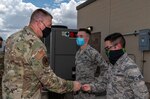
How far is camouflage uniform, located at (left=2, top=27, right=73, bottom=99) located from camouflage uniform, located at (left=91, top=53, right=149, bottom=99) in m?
0.67

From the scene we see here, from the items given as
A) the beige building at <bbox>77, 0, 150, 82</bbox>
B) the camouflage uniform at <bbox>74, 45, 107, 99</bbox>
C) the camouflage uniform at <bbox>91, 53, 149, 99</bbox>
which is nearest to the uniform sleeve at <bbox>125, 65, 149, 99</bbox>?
the camouflage uniform at <bbox>91, 53, 149, 99</bbox>

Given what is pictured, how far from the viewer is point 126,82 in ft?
10.7

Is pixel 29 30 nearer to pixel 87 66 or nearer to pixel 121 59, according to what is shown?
pixel 121 59

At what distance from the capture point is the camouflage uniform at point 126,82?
3.12m

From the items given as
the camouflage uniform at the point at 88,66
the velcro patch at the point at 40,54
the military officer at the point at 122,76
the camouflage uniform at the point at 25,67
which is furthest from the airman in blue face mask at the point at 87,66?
the velcro patch at the point at 40,54

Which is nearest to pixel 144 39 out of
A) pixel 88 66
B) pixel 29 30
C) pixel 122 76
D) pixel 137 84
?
pixel 88 66

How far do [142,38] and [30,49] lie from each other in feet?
11.8

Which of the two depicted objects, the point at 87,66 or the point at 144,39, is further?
the point at 144,39

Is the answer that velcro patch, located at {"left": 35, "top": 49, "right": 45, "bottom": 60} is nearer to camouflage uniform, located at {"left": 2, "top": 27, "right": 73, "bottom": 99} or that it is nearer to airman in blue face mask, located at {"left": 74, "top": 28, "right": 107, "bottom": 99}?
camouflage uniform, located at {"left": 2, "top": 27, "right": 73, "bottom": 99}

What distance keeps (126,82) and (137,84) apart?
17cm

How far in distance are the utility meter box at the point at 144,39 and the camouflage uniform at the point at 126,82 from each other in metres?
2.82

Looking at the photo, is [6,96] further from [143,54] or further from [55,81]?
[143,54]

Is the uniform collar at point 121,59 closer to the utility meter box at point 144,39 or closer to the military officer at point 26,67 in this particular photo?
the military officer at point 26,67

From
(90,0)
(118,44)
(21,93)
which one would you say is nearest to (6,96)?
(21,93)
